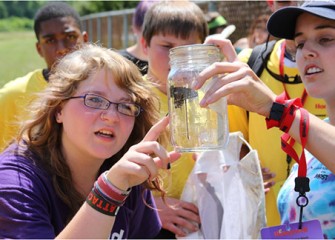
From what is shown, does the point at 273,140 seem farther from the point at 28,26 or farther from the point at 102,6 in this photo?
the point at 102,6

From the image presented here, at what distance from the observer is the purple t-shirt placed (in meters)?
1.61

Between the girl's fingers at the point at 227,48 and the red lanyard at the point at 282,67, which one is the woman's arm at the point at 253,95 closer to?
the girl's fingers at the point at 227,48

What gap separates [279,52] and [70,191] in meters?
1.31

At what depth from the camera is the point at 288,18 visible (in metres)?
1.83

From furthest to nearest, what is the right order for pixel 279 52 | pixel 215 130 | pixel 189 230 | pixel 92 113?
pixel 279 52 → pixel 189 230 → pixel 92 113 → pixel 215 130

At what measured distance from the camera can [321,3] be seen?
1.70m

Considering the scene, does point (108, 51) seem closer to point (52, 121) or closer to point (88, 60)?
point (88, 60)

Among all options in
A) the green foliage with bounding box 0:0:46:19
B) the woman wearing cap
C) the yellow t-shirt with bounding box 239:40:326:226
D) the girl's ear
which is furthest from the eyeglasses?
the green foliage with bounding box 0:0:46:19

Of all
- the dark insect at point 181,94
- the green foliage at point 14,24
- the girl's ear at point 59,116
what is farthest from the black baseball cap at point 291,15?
the green foliage at point 14,24

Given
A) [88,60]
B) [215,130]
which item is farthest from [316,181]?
[88,60]

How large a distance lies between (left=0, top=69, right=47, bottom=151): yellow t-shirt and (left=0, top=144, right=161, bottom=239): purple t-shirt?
1.01 meters

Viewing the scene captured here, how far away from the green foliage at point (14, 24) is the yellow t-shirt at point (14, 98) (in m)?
2.73

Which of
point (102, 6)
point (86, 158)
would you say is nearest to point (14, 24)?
point (86, 158)

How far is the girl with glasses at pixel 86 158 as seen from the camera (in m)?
1.53
